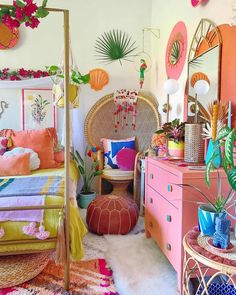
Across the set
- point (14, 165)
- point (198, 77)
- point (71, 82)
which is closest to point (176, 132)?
point (198, 77)

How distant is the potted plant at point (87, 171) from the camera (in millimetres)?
3359

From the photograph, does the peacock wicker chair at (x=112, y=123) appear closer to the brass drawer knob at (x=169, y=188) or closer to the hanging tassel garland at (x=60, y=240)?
the brass drawer knob at (x=169, y=188)

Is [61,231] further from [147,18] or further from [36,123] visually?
[147,18]

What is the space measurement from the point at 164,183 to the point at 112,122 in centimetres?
200

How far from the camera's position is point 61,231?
1.62m

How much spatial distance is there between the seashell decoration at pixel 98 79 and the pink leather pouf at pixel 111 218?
1.92 m

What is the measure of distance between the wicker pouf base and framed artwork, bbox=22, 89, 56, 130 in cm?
221

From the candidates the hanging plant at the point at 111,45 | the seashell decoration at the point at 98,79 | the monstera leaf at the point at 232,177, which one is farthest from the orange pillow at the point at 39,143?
the monstera leaf at the point at 232,177

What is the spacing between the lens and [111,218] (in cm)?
244

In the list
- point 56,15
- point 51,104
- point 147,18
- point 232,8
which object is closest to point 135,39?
point 147,18

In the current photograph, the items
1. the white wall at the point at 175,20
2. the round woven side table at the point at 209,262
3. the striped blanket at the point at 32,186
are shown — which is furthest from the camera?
the white wall at the point at 175,20

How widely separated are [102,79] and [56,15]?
110 centimetres

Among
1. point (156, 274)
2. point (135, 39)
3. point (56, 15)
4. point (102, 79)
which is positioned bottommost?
point (156, 274)

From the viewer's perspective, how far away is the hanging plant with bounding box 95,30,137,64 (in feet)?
12.4
